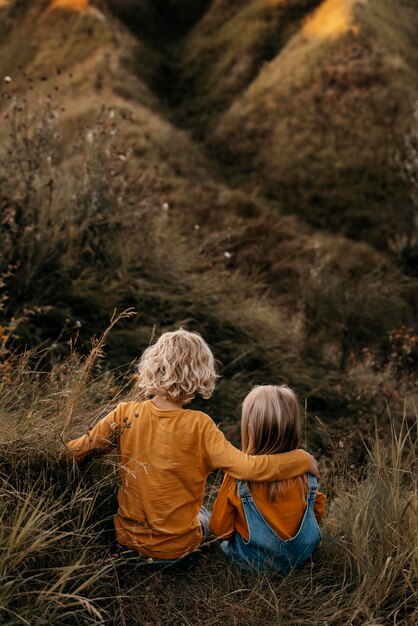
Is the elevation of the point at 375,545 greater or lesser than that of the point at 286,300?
greater

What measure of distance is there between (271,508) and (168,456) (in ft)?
1.84

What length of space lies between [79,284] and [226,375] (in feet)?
5.33

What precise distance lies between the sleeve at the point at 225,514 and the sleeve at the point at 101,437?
580mm

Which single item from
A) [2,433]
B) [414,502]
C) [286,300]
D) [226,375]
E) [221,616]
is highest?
[2,433]

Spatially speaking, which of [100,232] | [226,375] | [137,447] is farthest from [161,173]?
[137,447]

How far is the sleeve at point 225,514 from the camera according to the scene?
3076mm

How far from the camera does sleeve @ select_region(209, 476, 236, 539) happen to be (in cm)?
308

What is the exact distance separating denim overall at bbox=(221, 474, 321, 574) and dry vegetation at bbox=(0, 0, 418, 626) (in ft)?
0.25

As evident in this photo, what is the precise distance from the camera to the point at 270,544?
2.97 metres

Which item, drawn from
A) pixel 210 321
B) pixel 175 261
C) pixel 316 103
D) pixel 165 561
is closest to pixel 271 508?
pixel 165 561

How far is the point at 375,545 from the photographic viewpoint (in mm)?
2893

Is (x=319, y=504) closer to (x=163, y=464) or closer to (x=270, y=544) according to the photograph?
(x=270, y=544)

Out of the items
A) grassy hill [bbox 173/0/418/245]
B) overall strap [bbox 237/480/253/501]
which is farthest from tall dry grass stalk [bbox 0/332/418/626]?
grassy hill [bbox 173/0/418/245]

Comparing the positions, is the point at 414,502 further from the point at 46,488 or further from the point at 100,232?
the point at 100,232
